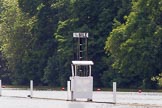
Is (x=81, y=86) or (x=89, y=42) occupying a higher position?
(x=89, y=42)

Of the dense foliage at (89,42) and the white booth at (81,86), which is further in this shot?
the dense foliage at (89,42)

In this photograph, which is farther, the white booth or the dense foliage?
the dense foliage

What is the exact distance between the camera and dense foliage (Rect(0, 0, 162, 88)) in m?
71.4

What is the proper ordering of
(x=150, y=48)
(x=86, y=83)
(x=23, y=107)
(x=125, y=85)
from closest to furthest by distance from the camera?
(x=23, y=107) → (x=86, y=83) → (x=150, y=48) → (x=125, y=85)

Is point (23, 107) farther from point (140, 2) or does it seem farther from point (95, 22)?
point (95, 22)

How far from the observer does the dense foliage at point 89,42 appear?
7138cm

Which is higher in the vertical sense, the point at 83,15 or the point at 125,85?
the point at 83,15

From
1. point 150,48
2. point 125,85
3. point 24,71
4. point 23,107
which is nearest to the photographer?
point 23,107

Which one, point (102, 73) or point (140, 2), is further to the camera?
point (102, 73)

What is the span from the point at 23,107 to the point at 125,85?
4811cm

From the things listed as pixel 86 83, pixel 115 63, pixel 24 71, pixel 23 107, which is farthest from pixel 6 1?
pixel 23 107

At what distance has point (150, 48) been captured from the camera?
2768 inches

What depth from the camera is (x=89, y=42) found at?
83.2 m

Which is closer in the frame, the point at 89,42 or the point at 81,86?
the point at 81,86
